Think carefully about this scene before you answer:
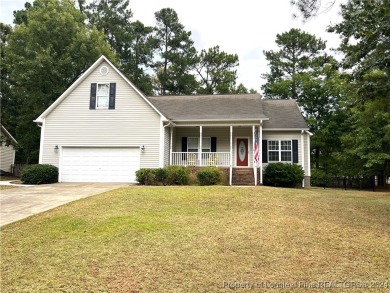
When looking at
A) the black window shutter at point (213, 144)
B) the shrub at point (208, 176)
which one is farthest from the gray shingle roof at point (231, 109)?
the shrub at point (208, 176)

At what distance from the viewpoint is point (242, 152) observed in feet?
62.9

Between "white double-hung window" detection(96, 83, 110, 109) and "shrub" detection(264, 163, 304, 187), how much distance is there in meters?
9.88

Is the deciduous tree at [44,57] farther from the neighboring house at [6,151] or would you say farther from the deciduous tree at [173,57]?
the deciduous tree at [173,57]

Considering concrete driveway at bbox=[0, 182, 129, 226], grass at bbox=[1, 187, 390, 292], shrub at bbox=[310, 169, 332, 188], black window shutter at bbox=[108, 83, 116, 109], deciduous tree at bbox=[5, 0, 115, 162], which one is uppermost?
deciduous tree at bbox=[5, 0, 115, 162]

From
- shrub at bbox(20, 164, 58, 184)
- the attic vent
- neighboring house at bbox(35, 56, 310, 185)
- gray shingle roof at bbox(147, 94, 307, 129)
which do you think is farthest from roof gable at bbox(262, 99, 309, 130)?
shrub at bbox(20, 164, 58, 184)

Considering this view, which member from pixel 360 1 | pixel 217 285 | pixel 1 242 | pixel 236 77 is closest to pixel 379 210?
pixel 360 1

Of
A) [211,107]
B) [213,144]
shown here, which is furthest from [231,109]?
[213,144]

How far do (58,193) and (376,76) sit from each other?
12.0 meters

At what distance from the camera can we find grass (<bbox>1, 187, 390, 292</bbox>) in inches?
177

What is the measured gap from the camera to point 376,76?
9875 mm

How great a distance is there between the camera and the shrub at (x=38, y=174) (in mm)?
16531

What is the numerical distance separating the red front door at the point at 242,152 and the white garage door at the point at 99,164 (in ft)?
19.7

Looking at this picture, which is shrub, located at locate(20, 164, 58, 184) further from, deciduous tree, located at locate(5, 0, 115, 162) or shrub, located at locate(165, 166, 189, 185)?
deciduous tree, located at locate(5, 0, 115, 162)

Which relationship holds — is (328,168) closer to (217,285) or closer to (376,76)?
(376,76)
